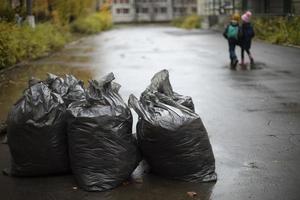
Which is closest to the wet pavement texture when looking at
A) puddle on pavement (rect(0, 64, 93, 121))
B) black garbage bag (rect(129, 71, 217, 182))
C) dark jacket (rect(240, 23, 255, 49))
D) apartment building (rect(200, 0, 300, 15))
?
puddle on pavement (rect(0, 64, 93, 121))

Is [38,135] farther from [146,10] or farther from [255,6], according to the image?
[146,10]

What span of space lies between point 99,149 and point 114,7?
89494 millimetres

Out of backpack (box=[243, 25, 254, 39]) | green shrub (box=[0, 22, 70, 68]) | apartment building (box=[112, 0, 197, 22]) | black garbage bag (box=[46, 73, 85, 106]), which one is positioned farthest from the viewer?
apartment building (box=[112, 0, 197, 22])

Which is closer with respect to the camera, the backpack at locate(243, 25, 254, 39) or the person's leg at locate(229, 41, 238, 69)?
the person's leg at locate(229, 41, 238, 69)

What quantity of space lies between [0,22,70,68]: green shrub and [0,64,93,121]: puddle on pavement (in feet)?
1.54

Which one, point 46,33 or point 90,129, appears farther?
point 46,33

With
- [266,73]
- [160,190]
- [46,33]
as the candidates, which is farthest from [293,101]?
[46,33]

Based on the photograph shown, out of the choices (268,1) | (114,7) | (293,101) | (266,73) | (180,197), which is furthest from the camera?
(114,7)

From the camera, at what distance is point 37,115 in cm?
542

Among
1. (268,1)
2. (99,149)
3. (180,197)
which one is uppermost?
(268,1)

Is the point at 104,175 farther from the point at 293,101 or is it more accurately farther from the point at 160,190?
the point at 293,101

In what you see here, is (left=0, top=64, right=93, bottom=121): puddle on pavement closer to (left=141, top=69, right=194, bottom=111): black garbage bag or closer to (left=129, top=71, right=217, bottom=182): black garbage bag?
(left=141, top=69, right=194, bottom=111): black garbage bag

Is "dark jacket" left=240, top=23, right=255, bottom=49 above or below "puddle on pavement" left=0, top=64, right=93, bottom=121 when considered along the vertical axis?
above

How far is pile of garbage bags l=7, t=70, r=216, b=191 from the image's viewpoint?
523 centimetres
